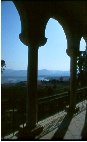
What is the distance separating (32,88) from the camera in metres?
7.05

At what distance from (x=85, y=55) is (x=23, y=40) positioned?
23.1 metres

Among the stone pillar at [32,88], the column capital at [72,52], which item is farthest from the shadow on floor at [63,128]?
the column capital at [72,52]

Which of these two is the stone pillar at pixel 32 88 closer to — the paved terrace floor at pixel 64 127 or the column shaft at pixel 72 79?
the paved terrace floor at pixel 64 127

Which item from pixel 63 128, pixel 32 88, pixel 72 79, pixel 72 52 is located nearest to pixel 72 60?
pixel 72 52

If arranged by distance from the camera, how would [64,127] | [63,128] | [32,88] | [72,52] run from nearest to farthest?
1. [32,88]
2. [63,128]
3. [64,127]
4. [72,52]

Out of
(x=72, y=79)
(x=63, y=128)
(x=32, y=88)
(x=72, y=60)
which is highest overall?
(x=72, y=60)

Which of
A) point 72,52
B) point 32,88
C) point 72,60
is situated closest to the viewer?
point 32,88

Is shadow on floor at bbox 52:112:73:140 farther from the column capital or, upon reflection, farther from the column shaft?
the column capital

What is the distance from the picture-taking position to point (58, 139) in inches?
255

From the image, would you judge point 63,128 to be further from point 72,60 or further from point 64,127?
point 72,60

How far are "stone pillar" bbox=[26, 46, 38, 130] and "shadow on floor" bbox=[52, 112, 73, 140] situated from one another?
667 millimetres

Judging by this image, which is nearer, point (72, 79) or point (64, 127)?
point (64, 127)

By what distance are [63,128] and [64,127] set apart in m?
0.13

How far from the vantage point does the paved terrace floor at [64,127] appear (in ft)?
21.8
